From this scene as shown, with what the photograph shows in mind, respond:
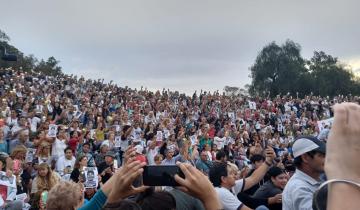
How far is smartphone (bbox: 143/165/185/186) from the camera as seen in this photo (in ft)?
5.61

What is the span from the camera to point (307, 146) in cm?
346

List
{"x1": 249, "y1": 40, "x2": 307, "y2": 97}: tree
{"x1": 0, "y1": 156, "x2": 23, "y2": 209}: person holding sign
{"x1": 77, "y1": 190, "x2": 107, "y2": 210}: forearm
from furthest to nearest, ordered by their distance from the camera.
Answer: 1. {"x1": 249, "y1": 40, "x2": 307, "y2": 97}: tree
2. {"x1": 0, "y1": 156, "x2": 23, "y2": 209}: person holding sign
3. {"x1": 77, "y1": 190, "x2": 107, "y2": 210}: forearm

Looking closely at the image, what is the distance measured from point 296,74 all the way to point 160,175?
65.1 metres

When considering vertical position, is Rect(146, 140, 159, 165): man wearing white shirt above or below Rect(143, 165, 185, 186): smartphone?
below

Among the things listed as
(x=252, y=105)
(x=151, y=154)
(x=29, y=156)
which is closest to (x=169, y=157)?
(x=151, y=154)

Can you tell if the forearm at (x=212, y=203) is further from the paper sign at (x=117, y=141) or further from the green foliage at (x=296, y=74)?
the green foliage at (x=296, y=74)

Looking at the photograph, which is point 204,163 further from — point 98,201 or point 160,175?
point 160,175

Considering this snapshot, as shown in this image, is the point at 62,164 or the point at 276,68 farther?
the point at 276,68

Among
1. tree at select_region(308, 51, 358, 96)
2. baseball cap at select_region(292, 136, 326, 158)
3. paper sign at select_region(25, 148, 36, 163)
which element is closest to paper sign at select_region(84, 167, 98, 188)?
paper sign at select_region(25, 148, 36, 163)

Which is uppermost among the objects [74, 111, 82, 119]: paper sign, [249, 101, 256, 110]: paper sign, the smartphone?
[249, 101, 256, 110]: paper sign

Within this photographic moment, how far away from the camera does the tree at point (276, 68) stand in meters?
65.0

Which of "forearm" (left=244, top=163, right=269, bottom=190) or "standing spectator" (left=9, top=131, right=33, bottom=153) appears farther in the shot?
"standing spectator" (left=9, top=131, right=33, bottom=153)

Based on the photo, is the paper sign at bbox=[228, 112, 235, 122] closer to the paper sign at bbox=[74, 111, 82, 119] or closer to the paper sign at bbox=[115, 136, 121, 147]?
the paper sign at bbox=[74, 111, 82, 119]

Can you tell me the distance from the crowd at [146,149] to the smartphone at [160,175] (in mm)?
37
